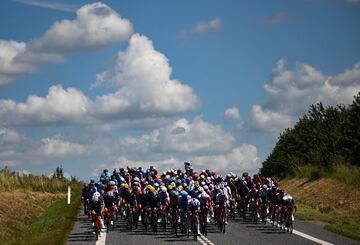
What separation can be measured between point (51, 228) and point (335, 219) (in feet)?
48.1

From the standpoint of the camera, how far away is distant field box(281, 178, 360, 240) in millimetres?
32125

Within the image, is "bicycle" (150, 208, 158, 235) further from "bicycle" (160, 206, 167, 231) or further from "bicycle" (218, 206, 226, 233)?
"bicycle" (218, 206, 226, 233)

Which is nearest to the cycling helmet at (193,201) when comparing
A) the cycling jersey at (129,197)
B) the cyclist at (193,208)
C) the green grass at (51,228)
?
the cyclist at (193,208)

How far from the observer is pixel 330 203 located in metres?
43.9

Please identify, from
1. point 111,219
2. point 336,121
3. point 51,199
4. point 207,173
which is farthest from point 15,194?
point 336,121

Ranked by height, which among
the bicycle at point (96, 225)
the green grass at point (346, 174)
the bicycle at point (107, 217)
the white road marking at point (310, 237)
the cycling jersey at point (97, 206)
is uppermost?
the green grass at point (346, 174)

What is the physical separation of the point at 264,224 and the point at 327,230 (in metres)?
4.17

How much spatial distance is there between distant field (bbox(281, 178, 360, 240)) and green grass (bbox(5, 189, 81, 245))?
39.3 ft

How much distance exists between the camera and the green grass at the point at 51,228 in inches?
1110

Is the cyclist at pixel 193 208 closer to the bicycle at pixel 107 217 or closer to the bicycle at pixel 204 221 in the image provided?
the bicycle at pixel 204 221

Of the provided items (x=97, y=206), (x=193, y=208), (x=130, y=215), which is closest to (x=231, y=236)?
(x=193, y=208)

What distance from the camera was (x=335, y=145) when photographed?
2491 inches

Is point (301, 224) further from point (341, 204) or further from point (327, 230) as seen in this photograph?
point (341, 204)

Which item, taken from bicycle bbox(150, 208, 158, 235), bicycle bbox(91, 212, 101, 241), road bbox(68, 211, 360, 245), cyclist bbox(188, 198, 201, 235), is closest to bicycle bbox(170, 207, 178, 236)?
road bbox(68, 211, 360, 245)
